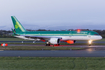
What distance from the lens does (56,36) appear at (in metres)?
40.2

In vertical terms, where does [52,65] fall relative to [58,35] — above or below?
below

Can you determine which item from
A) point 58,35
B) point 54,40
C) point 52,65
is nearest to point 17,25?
point 58,35

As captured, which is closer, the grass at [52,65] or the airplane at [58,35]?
the grass at [52,65]

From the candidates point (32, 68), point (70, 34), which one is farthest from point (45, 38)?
point (32, 68)

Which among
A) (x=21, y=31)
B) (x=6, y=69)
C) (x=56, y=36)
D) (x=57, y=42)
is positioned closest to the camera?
(x=6, y=69)

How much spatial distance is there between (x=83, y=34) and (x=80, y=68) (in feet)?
87.7

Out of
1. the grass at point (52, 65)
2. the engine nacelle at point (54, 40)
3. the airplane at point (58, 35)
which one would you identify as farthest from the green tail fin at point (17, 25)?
the grass at point (52, 65)

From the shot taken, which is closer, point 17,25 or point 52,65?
point 52,65

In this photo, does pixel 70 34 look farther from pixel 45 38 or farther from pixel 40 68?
pixel 40 68

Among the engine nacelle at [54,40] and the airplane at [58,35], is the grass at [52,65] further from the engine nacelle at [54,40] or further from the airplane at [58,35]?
the airplane at [58,35]

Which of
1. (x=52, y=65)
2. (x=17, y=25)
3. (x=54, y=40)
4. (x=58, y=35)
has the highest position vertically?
(x=17, y=25)

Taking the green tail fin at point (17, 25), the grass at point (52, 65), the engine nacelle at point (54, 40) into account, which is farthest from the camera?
the green tail fin at point (17, 25)

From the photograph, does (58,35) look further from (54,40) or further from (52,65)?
(52,65)

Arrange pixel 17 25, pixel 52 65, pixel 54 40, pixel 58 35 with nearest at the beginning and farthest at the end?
pixel 52 65 < pixel 54 40 < pixel 58 35 < pixel 17 25
